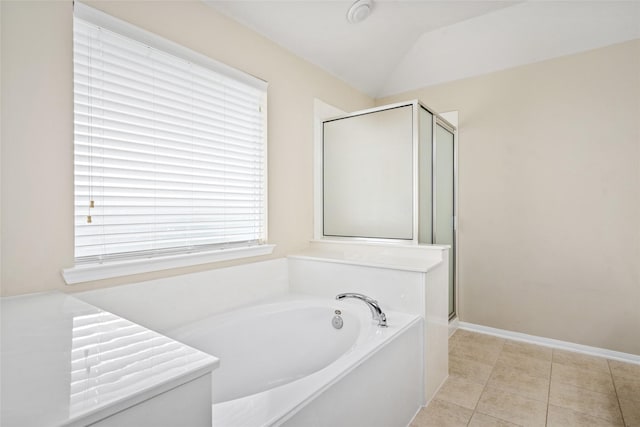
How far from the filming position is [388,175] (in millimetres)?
2555

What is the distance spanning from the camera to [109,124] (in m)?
1.55

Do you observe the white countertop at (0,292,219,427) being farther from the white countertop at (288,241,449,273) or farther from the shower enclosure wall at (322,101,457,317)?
the shower enclosure wall at (322,101,457,317)

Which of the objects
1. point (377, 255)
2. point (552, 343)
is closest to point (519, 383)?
point (552, 343)

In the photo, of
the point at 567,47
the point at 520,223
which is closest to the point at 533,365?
the point at 520,223

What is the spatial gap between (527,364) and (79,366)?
110 inches

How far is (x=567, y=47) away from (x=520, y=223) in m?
1.44

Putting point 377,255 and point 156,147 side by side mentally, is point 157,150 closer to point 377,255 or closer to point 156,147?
point 156,147

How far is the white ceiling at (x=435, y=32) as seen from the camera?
2299mm

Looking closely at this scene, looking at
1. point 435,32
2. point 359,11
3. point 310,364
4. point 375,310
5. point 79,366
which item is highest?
point 435,32

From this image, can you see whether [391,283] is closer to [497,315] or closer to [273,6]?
[497,315]

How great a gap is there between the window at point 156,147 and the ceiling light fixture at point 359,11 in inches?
32.6

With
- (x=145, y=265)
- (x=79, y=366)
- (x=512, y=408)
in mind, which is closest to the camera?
(x=79, y=366)

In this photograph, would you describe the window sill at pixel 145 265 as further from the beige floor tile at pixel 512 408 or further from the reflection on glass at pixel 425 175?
the beige floor tile at pixel 512 408

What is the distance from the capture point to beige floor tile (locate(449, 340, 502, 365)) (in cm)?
255
